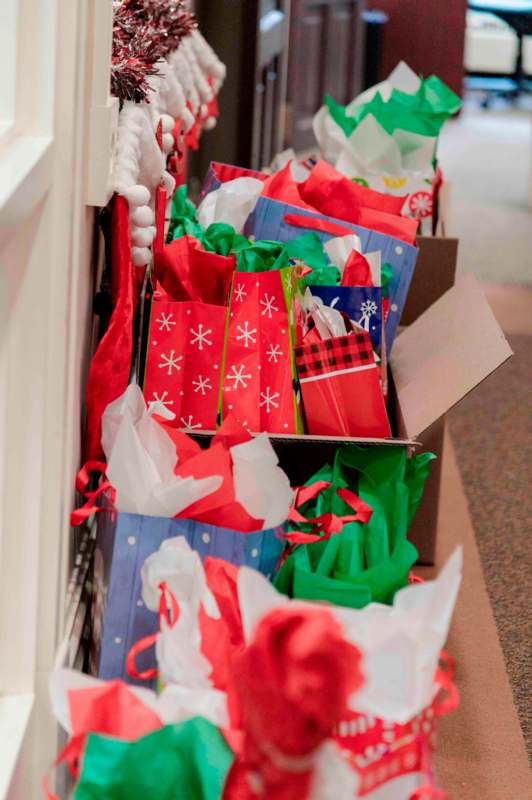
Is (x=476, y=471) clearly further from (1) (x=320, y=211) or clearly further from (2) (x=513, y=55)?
(2) (x=513, y=55)

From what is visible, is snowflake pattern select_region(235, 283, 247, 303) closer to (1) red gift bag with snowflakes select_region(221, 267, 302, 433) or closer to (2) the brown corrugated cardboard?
(1) red gift bag with snowflakes select_region(221, 267, 302, 433)

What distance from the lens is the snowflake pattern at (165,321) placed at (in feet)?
5.16

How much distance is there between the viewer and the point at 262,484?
135 cm

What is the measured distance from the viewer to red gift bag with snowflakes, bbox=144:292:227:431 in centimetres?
157

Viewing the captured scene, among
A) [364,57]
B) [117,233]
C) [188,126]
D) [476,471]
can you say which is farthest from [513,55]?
[117,233]

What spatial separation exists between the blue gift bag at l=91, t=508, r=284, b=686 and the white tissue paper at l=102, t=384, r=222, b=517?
2cm

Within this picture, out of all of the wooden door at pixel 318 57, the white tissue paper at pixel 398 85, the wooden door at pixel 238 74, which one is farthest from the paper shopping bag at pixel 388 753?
the wooden door at pixel 318 57

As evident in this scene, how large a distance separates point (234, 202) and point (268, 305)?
1.08ft

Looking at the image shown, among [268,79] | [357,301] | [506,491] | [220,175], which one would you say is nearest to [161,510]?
[357,301]

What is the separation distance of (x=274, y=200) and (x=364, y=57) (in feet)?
22.9

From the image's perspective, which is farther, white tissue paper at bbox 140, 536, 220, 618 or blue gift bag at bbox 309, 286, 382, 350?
blue gift bag at bbox 309, 286, 382, 350

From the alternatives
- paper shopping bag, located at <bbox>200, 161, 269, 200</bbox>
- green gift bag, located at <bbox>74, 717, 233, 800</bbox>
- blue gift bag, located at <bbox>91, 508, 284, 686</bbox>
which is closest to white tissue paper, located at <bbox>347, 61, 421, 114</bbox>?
paper shopping bag, located at <bbox>200, 161, 269, 200</bbox>

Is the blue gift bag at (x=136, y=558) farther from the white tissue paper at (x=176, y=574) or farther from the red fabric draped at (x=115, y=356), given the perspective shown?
the red fabric draped at (x=115, y=356)

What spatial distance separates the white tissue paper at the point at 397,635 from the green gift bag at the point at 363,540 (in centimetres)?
21
